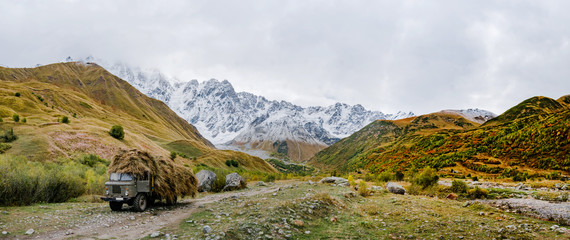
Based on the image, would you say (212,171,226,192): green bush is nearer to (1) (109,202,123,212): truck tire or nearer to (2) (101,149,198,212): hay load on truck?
(2) (101,149,198,212): hay load on truck

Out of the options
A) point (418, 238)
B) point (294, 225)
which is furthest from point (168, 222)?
point (418, 238)

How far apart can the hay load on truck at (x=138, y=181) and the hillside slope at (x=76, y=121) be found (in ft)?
9.00

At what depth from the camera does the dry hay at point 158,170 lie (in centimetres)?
1692

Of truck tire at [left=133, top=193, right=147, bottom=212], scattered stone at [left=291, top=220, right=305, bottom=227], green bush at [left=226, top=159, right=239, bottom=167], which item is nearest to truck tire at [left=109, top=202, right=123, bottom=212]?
truck tire at [left=133, top=193, right=147, bottom=212]

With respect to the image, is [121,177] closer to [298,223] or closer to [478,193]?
[298,223]

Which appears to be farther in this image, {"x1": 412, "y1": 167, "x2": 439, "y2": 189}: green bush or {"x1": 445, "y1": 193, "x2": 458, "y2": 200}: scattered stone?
{"x1": 412, "y1": 167, "x2": 439, "y2": 189}: green bush

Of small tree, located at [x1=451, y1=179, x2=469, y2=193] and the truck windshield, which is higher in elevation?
the truck windshield

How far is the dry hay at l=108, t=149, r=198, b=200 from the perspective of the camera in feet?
55.5

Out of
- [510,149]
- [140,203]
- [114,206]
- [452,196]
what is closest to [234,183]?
[140,203]

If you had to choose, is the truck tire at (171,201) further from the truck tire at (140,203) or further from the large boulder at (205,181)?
the large boulder at (205,181)

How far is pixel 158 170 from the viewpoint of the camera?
18.1m

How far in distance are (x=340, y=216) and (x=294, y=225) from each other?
424 cm

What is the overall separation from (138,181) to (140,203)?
136cm

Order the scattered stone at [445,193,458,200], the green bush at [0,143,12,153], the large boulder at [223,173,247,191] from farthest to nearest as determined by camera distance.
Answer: the green bush at [0,143,12,153], the large boulder at [223,173,247,191], the scattered stone at [445,193,458,200]
